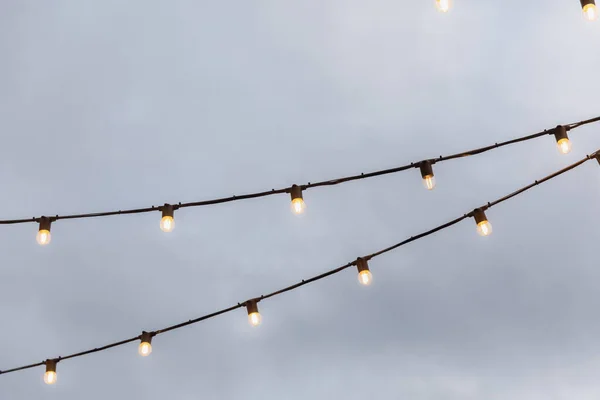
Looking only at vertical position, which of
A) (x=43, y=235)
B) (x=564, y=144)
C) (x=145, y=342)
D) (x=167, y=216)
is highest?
(x=43, y=235)

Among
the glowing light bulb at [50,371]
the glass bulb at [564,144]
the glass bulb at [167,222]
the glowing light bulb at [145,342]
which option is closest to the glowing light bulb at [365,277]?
the glass bulb at [167,222]

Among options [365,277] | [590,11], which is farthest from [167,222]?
[590,11]

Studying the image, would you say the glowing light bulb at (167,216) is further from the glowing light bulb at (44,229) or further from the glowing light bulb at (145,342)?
the glowing light bulb at (145,342)

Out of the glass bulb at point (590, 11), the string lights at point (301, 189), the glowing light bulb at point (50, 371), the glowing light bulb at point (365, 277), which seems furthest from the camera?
the glowing light bulb at point (50, 371)

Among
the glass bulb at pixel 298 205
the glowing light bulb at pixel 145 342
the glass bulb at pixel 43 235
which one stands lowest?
the glowing light bulb at pixel 145 342

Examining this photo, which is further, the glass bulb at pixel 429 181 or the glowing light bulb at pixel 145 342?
the glowing light bulb at pixel 145 342

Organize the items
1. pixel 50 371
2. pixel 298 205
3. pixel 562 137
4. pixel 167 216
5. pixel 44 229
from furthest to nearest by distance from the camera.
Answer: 1. pixel 50 371
2. pixel 44 229
3. pixel 167 216
4. pixel 298 205
5. pixel 562 137

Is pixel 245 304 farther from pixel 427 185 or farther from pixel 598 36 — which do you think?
pixel 598 36

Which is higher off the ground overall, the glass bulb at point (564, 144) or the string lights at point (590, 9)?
the string lights at point (590, 9)

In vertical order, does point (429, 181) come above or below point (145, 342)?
above

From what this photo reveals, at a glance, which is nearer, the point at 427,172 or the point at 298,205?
the point at 427,172

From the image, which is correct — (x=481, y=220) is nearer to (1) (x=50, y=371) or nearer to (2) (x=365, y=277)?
(2) (x=365, y=277)

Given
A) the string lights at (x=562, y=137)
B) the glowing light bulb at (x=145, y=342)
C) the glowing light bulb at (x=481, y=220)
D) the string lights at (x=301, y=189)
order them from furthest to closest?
the glowing light bulb at (x=145, y=342), the glowing light bulb at (x=481, y=220), the string lights at (x=562, y=137), the string lights at (x=301, y=189)

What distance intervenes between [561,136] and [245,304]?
4.09 meters
